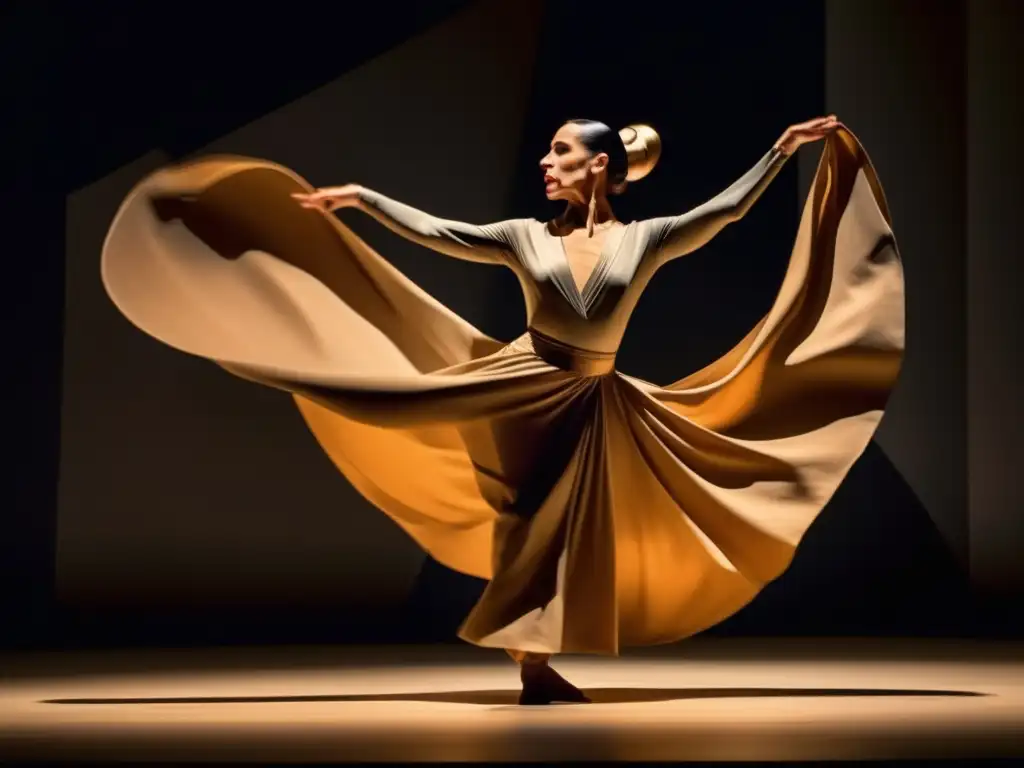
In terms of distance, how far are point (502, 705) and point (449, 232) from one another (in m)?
1.17

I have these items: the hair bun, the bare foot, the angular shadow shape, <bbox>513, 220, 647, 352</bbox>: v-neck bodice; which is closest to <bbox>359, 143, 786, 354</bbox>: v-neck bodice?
<bbox>513, 220, 647, 352</bbox>: v-neck bodice

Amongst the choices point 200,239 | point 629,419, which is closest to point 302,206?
point 200,239

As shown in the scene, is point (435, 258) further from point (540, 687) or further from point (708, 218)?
point (540, 687)

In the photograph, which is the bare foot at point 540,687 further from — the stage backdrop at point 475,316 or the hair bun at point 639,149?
the stage backdrop at point 475,316

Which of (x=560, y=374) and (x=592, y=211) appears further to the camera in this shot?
(x=592, y=211)

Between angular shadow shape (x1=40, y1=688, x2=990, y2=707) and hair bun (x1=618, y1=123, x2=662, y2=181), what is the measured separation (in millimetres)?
1351

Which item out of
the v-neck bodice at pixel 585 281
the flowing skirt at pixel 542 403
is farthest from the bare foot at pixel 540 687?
the v-neck bodice at pixel 585 281

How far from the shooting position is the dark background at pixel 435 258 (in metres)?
6.41

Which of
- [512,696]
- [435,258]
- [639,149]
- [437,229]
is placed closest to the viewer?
[437,229]

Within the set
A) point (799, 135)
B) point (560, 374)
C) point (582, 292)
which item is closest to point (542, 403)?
point (560, 374)

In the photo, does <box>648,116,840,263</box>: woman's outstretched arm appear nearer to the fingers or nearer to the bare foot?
the fingers

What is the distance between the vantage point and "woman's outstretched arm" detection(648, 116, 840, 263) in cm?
478

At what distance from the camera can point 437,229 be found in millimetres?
→ 4789

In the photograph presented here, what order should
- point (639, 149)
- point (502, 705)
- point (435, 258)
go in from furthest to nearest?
point (435, 258) < point (639, 149) < point (502, 705)
